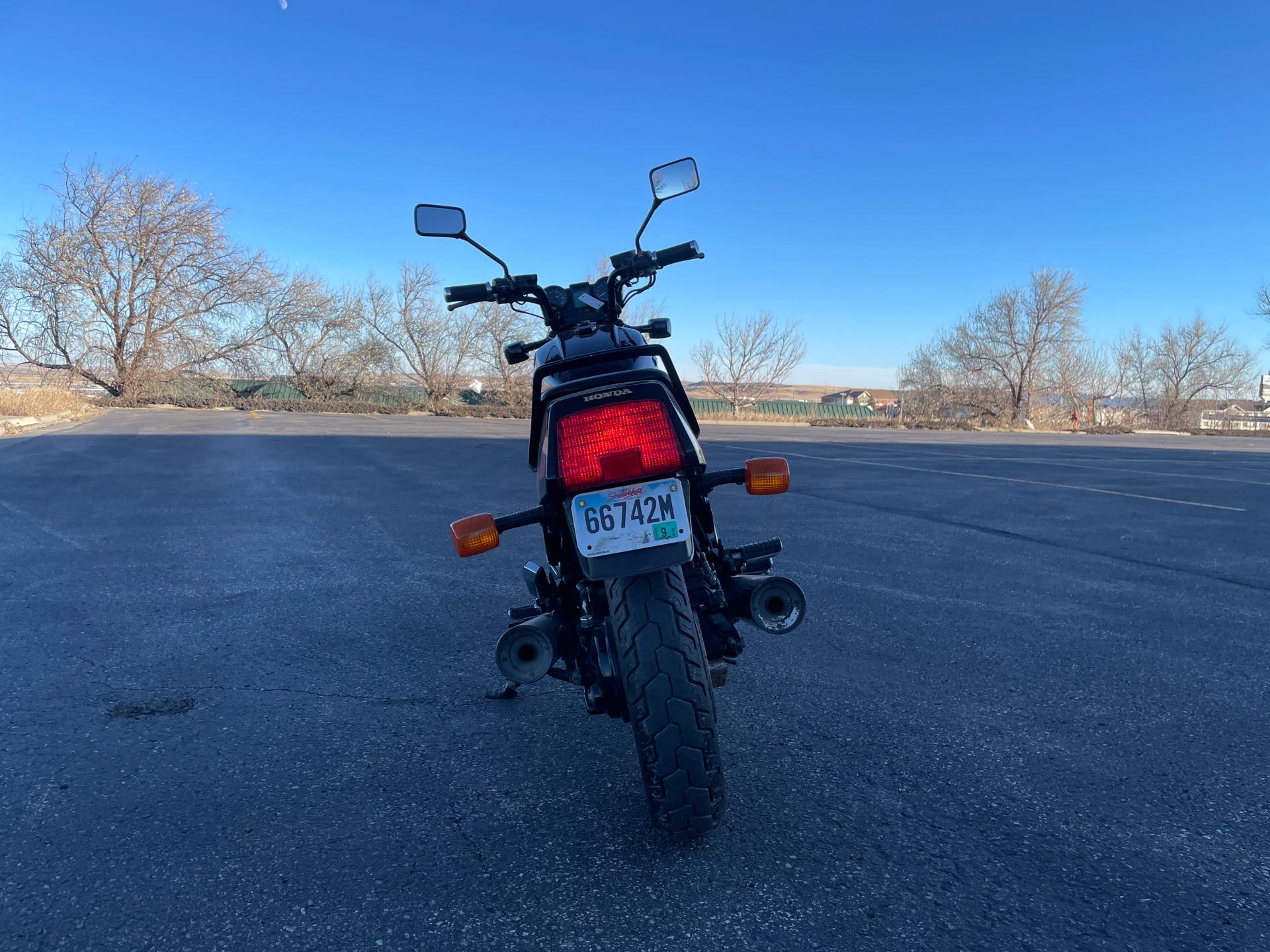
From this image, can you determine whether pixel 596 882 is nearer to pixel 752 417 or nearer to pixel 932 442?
pixel 932 442

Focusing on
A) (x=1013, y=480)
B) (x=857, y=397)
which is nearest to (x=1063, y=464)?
(x=1013, y=480)

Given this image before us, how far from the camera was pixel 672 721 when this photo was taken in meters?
2.19

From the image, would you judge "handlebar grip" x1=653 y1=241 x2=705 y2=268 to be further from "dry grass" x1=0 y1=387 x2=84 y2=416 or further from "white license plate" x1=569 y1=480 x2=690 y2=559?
"dry grass" x1=0 y1=387 x2=84 y2=416

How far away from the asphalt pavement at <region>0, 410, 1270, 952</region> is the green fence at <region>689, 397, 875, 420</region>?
3687 cm

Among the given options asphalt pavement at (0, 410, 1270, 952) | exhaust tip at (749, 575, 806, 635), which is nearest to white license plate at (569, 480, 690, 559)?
exhaust tip at (749, 575, 806, 635)

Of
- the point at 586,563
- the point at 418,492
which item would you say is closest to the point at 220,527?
the point at 418,492

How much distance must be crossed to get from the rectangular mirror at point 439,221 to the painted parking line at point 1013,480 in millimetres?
9467

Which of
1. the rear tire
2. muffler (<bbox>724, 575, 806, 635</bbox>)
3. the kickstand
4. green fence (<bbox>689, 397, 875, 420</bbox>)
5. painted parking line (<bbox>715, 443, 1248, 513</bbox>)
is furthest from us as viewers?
green fence (<bbox>689, 397, 875, 420</bbox>)

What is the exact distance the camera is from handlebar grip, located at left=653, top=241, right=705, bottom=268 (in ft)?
11.5

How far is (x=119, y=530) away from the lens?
677 cm

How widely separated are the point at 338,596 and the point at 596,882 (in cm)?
332

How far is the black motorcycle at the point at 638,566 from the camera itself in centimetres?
222

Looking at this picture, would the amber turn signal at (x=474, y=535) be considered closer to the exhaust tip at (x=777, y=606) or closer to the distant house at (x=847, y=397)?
the exhaust tip at (x=777, y=606)

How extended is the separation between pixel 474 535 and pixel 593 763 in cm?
92
